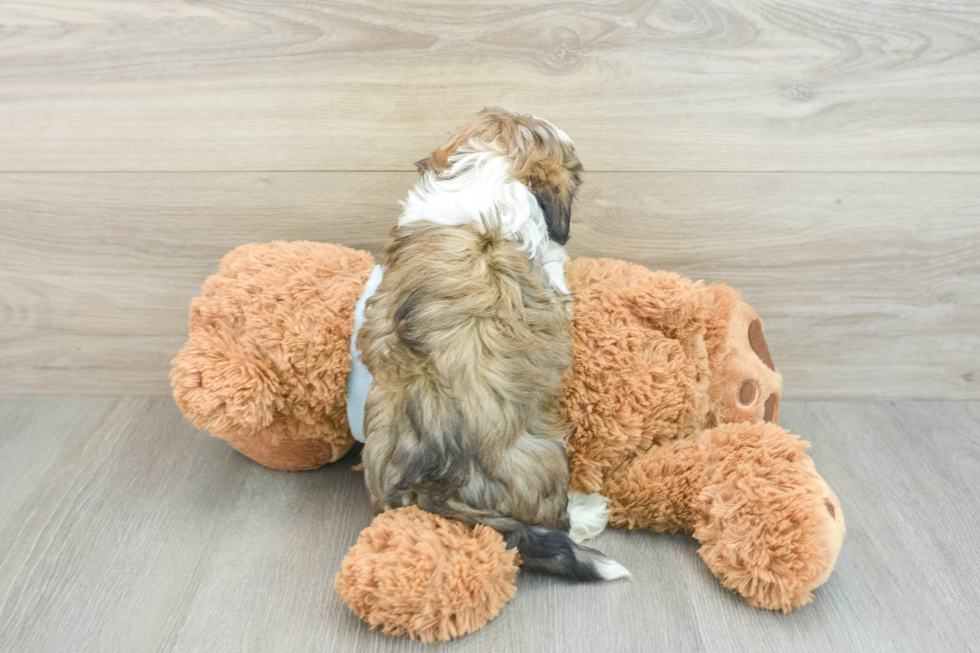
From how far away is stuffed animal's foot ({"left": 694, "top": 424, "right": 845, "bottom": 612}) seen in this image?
92cm

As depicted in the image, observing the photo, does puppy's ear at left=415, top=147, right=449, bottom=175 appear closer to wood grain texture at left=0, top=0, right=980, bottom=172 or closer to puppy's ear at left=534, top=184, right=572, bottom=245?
puppy's ear at left=534, top=184, right=572, bottom=245

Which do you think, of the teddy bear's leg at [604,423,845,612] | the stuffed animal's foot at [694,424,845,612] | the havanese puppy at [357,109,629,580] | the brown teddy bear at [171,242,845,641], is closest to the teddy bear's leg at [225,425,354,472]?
the brown teddy bear at [171,242,845,641]

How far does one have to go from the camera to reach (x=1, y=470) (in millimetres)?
1263

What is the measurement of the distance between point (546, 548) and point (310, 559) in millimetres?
351

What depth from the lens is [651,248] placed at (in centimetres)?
133

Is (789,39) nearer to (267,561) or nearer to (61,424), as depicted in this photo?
(267,561)

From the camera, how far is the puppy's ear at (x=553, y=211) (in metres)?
0.97

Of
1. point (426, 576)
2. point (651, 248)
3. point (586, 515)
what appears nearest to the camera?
point (426, 576)

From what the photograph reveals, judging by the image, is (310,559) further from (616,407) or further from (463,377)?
(616,407)

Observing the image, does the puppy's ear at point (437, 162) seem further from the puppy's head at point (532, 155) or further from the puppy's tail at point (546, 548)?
the puppy's tail at point (546, 548)

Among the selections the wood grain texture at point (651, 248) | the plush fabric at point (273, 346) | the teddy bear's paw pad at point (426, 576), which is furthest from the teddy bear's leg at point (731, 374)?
the plush fabric at point (273, 346)

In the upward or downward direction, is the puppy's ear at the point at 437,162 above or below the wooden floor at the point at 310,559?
above

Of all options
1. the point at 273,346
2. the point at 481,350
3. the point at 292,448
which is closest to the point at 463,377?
the point at 481,350

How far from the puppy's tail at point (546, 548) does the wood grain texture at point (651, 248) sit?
1.81 ft
